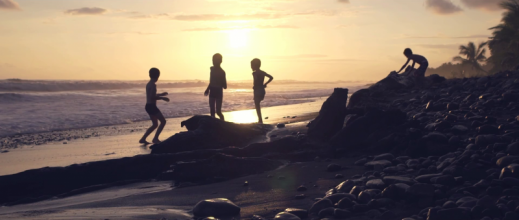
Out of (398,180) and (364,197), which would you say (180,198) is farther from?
(398,180)

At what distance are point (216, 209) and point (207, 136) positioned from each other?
3.83 meters

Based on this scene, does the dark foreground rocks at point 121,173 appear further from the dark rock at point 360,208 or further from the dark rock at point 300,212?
the dark rock at point 360,208

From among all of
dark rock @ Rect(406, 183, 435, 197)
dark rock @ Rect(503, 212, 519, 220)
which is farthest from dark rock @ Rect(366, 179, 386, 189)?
dark rock @ Rect(503, 212, 519, 220)

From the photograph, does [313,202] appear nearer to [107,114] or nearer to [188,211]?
[188,211]

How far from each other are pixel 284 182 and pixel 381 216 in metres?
1.74

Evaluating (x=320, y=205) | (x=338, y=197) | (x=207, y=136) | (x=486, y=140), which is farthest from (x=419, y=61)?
(x=320, y=205)

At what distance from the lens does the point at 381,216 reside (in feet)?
12.3

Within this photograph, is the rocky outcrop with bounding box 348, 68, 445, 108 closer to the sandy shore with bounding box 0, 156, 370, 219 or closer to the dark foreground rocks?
the dark foreground rocks

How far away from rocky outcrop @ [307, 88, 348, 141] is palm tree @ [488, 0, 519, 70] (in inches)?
1259

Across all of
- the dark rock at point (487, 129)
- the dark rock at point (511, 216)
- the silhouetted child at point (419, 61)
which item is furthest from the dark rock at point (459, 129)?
the silhouetted child at point (419, 61)

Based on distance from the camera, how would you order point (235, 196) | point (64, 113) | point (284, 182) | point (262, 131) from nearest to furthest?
point (235, 196) < point (284, 182) < point (262, 131) < point (64, 113)

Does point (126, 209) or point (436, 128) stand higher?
point (436, 128)

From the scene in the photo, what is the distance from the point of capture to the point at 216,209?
4078 mm

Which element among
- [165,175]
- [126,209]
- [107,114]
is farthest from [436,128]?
[107,114]
